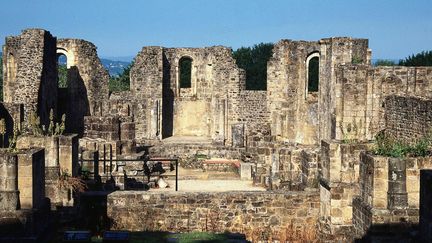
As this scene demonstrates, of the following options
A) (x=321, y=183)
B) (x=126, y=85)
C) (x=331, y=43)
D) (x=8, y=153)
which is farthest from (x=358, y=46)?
(x=126, y=85)

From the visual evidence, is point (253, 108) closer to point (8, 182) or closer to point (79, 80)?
point (79, 80)

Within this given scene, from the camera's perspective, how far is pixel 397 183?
11180 mm

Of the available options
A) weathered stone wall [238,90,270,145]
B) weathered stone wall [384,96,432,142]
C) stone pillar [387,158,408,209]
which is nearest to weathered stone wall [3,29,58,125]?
weathered stone wall [238,90,270,145]

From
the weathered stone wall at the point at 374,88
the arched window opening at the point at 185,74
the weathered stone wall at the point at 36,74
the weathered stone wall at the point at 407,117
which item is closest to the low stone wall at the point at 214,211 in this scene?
the weathered stone wall at the point at 407,117

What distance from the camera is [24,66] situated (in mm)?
27234

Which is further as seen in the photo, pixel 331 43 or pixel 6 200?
pixel 331 43

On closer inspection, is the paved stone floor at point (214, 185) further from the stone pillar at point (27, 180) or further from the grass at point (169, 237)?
the stone pillar at point (27, 180)

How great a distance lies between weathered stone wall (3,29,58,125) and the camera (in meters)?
26.6

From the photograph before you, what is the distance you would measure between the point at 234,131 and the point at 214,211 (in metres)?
16.1

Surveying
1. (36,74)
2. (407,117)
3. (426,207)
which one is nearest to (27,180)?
(426,207)

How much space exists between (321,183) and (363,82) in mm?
10271

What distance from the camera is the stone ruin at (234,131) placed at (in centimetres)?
1139

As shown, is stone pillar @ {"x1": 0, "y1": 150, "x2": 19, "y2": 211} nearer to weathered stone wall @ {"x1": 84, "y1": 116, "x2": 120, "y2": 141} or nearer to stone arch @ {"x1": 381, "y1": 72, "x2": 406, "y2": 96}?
weathered stone wall @ {"x1": 84, "y1": 116, "x2": 120, "y2": 141}

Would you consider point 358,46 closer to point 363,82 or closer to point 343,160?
point 363,82
